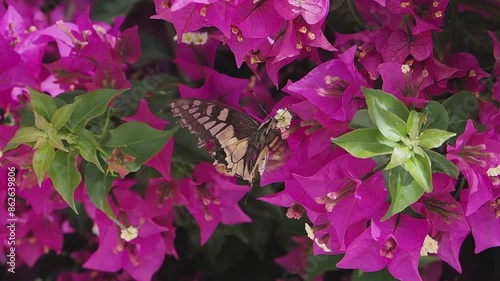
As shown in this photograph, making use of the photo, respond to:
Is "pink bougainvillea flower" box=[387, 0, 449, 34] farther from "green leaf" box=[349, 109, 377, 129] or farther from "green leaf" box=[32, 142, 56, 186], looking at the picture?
"green leaf" box=[32, 142, 56, 186]

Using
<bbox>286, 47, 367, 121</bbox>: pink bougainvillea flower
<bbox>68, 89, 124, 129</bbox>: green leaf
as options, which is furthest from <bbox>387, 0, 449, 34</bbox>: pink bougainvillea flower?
<bbox>68, 89, 124, 129</bbox>: green leaf

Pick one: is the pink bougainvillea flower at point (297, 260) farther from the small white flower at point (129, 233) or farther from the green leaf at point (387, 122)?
the green leaf at point (387, 122)

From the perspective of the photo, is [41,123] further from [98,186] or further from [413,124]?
[413,124]

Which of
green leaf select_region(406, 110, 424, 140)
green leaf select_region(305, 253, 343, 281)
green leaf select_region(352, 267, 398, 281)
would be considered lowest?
green leaf select_region(305, 253, 343, 281)

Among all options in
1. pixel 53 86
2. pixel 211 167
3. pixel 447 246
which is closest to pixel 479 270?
pixel 447 246

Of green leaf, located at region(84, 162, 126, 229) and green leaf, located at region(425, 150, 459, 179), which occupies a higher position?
green leaf, located at region(425, 150, 459, 179)

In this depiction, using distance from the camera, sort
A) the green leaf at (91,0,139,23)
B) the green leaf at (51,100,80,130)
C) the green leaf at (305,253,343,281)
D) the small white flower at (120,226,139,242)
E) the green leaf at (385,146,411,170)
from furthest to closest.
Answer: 1. the green leaf at (91,0,139,23)
2. the green leaf at (305,253,343,281)
3. the small white flower at (120,226,139,242)
4. the green leaf at (51,100,80,130)
5. the green leaf at (385,146,411,170)

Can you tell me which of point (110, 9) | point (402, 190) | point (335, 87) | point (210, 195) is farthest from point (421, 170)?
point (110, 9)
